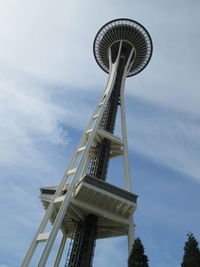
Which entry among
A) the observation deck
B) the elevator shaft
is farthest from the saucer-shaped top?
the observation deck

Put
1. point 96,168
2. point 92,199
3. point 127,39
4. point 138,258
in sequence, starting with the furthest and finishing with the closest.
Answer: point 127,39
point 96,168
point 92,199
point 138,258

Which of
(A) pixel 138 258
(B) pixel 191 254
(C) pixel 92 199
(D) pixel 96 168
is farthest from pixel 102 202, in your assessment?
(B) pixel 191 254

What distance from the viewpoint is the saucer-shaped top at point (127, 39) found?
49.2 metres

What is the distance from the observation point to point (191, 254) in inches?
850

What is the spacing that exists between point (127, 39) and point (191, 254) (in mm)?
39090

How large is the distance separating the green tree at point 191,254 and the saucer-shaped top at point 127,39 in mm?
36656

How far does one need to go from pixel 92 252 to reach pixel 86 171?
1040cm

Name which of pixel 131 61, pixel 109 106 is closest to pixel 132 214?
pixel 109 106

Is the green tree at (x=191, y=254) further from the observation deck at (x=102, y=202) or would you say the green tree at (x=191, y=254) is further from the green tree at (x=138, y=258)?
the observation deck at (x=102, y=202)

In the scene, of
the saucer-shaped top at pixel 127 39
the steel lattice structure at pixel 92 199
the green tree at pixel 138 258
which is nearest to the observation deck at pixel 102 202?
the steel lattice structure at pixel 92 199

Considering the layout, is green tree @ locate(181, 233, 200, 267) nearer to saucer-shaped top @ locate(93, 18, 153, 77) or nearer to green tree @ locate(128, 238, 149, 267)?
green tree @ locate(128, 238, 149, 267)

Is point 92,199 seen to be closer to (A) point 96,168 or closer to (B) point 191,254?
(A) point 96,168

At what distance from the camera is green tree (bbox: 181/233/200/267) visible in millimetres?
21094

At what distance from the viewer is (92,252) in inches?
1168
